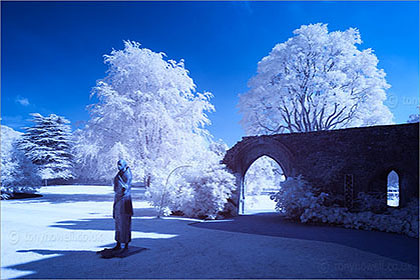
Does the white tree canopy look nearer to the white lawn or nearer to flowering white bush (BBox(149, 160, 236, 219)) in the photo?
flowering white bush (BBox(149, 160, 236, 219))

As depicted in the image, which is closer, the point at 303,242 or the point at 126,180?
the point at 126,180

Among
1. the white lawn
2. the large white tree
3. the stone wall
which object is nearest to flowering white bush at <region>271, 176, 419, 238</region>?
the stone wall

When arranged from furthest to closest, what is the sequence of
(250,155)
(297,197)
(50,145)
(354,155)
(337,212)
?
(50,145) < (250,155) < (354,155) < (297,197) < (337,212)

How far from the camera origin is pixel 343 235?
26.9 feet

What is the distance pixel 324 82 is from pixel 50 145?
103 ft

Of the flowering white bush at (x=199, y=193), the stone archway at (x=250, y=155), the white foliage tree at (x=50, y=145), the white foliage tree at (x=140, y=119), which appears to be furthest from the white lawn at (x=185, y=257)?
the white foliage tree at (x=50, y=145)

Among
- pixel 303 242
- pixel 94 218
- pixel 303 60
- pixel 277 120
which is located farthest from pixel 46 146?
pixel 303 242

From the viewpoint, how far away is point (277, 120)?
2061 cm

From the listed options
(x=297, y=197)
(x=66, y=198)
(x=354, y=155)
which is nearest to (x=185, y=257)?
(x=297, y=197)

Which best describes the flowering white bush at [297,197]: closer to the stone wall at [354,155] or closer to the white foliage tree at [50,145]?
the stone wall at [354,155]

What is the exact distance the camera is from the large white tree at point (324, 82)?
18.5 metres

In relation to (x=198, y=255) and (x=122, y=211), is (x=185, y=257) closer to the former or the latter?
(x=198, y=255)

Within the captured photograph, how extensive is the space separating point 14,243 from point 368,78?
872 inches

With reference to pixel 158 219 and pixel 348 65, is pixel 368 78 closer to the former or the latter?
pixel 348 65
